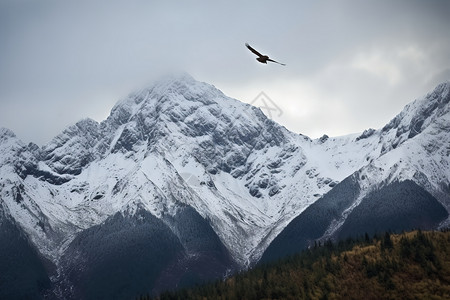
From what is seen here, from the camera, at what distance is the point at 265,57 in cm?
14688
